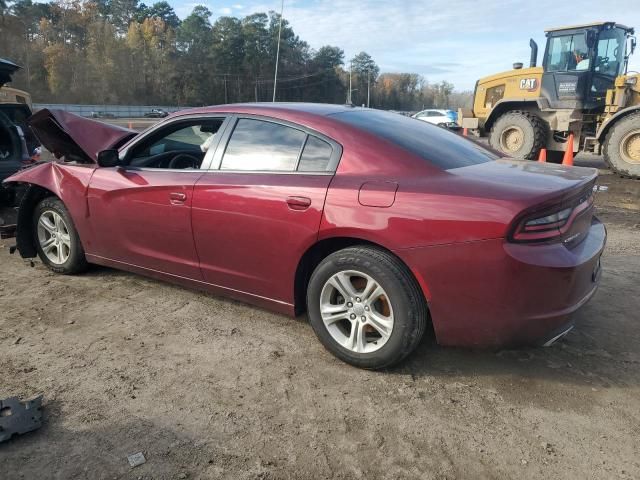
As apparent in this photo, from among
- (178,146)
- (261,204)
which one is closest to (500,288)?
(261,204)

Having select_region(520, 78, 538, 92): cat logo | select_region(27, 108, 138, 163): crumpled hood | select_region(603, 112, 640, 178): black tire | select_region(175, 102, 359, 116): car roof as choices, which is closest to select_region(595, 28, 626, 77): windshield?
select_region(520, 78, 538, 92): cat logo

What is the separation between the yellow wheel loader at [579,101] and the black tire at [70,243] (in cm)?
940

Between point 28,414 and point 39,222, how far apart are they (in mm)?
2605

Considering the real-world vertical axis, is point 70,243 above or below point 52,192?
below

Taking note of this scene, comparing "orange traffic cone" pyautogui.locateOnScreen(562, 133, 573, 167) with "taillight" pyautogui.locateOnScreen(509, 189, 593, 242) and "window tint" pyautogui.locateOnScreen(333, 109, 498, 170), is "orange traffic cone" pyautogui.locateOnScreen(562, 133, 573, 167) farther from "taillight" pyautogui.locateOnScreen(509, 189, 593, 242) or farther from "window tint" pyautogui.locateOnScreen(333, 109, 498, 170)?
"taillight" pyautogui.locateOnScreen(509, 189, 593, 242)

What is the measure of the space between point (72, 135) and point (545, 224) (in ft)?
12.5

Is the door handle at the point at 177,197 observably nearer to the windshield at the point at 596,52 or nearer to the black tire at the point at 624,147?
the black tire at the point at 624,147

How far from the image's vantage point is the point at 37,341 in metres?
3.20

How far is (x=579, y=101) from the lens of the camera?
35.5 feet

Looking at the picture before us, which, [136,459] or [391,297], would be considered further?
[391,297]

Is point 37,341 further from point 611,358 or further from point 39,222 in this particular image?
point 611,358

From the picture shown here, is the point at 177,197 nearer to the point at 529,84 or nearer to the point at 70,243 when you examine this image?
the point at 70,243

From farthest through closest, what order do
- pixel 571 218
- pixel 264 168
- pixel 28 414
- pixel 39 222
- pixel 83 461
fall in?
pixel 39 222 < pixel 264 168 < pixel 571 218 < pixel 28 414 < pixel 83 461

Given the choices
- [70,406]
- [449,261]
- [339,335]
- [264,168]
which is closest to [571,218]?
[449,261]
